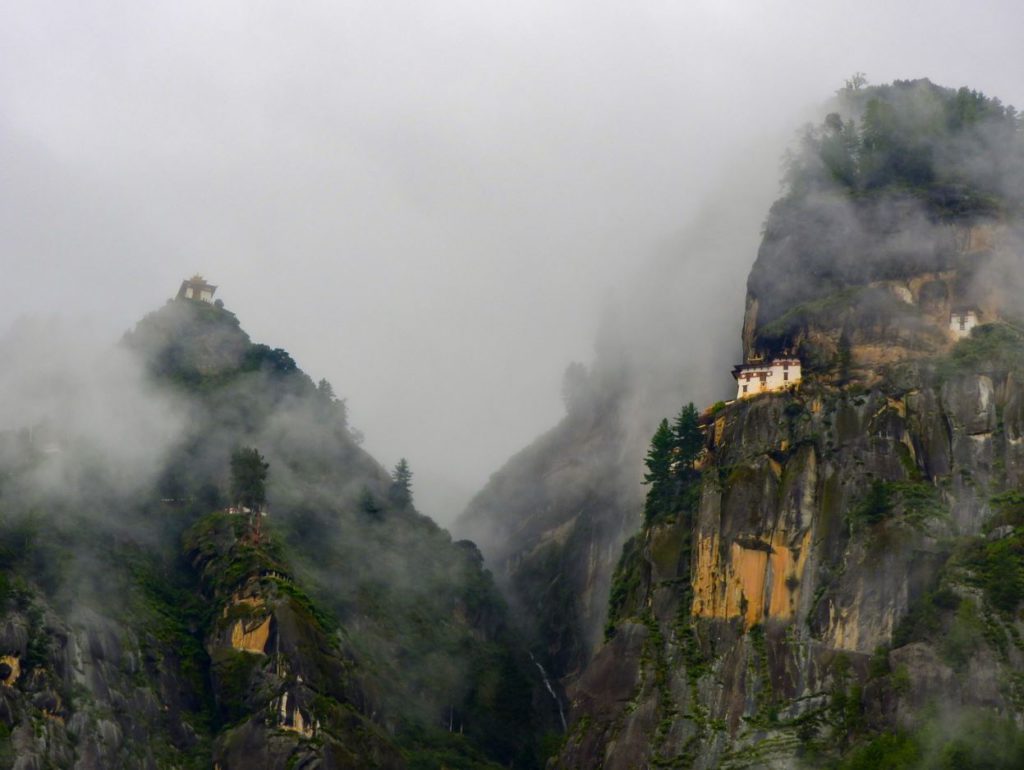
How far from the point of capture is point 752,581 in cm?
11656

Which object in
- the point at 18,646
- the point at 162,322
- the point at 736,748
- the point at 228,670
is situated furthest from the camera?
the point at 162,322

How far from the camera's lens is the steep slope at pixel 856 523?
105250 mm

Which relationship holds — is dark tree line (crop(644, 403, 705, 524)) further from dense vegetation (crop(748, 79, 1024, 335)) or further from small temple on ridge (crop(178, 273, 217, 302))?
small temple on ridge (crop(178, 273, 217, 302))

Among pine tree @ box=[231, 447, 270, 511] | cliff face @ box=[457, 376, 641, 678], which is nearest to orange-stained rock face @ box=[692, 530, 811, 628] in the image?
cliff face @ box=[457, 376, 641, 678]

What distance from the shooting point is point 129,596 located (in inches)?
5192

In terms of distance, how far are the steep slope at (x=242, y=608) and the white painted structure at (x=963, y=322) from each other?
145ft

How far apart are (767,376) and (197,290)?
226 ft

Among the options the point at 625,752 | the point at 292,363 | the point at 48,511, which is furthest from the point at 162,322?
the point at 625,752

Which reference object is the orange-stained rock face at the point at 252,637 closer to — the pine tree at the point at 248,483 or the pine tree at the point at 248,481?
the pine tree at the point at 248,483

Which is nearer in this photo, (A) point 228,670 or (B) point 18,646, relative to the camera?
(B) point 18,646

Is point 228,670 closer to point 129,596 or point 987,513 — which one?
point 129,596

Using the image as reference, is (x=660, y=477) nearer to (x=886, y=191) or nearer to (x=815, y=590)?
(x=815, y=590)

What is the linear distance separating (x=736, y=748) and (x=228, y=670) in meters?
38.7

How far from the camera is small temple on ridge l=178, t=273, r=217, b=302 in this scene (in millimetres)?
175250
